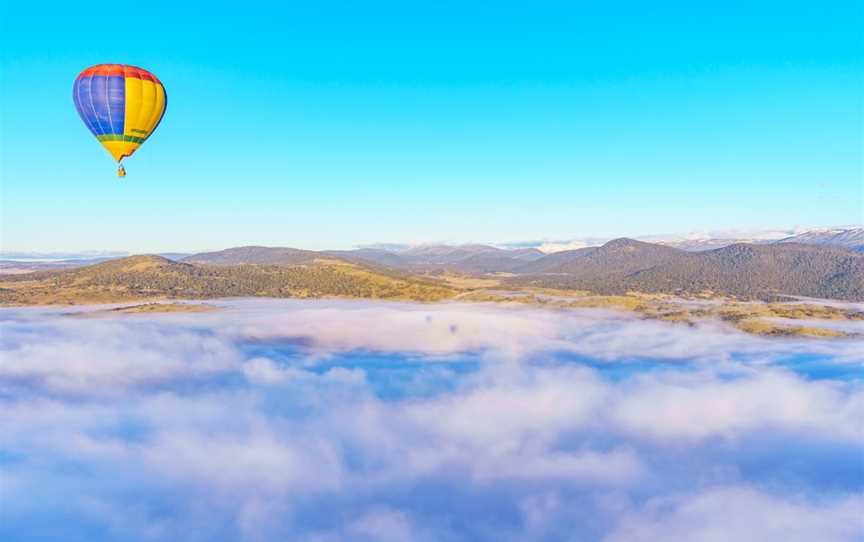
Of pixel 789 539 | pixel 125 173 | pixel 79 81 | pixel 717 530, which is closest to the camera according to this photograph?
pixel 125 173

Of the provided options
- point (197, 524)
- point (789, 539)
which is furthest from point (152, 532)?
point (789, 539)

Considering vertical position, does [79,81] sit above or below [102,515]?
above

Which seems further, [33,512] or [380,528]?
[380,528]

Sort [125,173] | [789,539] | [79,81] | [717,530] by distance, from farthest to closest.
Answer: [717,530] → [789,539] → [79,81] → [125,173]

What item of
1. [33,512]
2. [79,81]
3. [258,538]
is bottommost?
[258,538]

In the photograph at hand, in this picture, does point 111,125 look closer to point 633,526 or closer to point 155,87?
point 155,87
